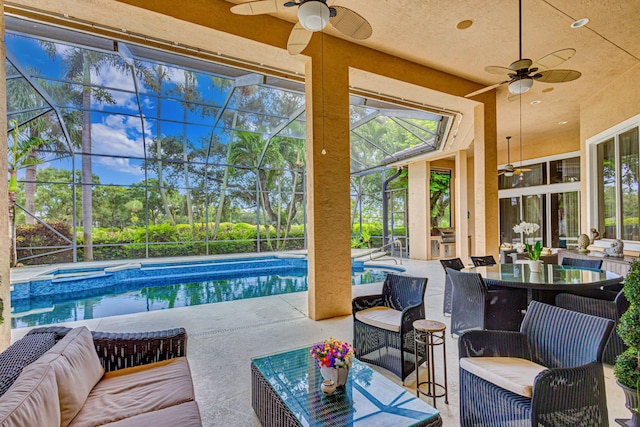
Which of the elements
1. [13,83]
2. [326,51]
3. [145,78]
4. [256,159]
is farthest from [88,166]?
[326,51]

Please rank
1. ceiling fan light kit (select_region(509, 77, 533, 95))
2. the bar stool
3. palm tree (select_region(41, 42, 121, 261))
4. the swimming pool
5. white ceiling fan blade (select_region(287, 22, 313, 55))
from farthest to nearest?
palm tree (select_region(41, 42, 121, 261)) < the swimming pool < ceiling fan light kit (select_region(509, 77, 533, 95)) < white ceiling fan blade (select_region(287, 22, 313, 55)) < the bar stool

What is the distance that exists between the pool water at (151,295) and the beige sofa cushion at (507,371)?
521cm

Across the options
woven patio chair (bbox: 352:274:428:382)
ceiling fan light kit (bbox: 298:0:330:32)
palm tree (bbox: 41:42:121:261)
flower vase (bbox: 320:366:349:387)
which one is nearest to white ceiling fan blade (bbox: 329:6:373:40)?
ceiling fan light kit (bbox: 298:0:330:32)

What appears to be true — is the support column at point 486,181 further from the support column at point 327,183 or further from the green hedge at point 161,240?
the green hedge at point 161,240

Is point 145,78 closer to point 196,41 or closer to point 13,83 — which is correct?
point 13,83

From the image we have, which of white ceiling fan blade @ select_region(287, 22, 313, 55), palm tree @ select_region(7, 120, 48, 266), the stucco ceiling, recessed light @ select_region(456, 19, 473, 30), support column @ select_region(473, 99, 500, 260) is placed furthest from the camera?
palm tree @ select_region(7, 120, 48, 266)

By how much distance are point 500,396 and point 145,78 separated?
34.5 feet

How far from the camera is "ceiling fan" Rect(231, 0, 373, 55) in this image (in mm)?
2393

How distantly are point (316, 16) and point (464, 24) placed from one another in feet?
8.94

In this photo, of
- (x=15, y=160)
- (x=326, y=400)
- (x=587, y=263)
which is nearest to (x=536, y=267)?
(x=587, y=263)

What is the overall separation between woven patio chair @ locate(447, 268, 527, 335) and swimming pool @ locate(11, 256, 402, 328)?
4.56 meters

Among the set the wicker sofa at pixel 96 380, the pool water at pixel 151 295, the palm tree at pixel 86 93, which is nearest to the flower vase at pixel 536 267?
the wicker sofa at pixel 96 380

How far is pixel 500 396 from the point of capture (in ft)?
5.88

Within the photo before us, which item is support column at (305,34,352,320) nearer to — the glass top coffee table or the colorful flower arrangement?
the glass top coffee table
